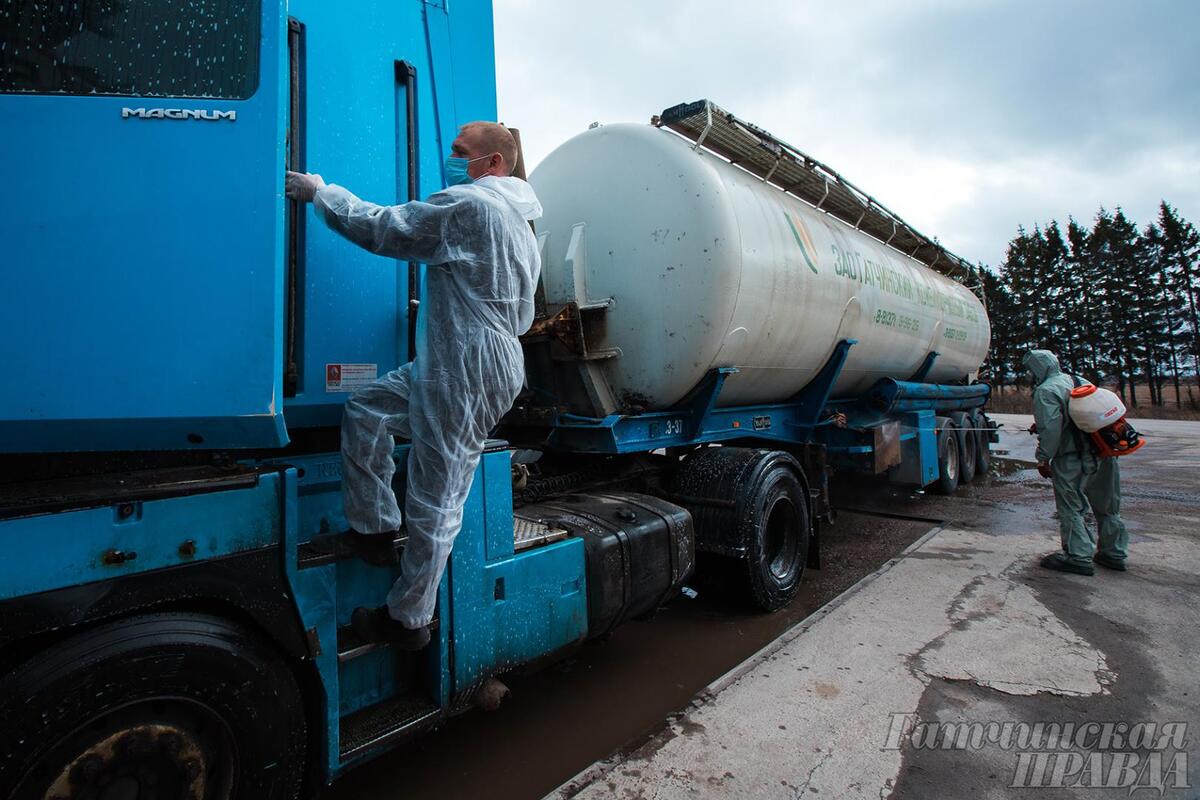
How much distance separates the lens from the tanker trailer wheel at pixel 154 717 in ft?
4.61

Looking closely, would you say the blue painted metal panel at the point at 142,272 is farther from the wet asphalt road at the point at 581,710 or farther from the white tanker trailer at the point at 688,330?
the white tanker trailer at the point at 688,330

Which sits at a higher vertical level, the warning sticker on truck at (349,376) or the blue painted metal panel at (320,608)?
the warning sticker on truck at (349,376)

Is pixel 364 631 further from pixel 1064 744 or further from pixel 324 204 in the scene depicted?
pixel 1064 744

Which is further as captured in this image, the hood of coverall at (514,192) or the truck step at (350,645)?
the hood of coverall at (514,192)

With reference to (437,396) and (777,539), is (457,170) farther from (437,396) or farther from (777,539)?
(777,539)

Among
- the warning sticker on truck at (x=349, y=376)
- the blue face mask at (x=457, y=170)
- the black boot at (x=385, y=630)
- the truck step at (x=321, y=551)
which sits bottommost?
the black boot at (x=385, y=630)

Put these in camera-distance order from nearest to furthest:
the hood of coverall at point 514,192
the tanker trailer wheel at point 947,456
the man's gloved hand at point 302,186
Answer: the man's gloved hand at point 302,186
the hood of coverall at point 514,192
the tanker trailer wheel at point 947,456

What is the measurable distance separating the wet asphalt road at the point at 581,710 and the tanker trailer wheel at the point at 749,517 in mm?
261

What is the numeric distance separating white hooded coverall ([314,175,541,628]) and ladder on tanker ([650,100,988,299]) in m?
2.75

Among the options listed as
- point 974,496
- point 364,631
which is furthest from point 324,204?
point 974,496

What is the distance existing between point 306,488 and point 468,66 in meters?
1.80

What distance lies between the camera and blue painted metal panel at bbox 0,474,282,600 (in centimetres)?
140

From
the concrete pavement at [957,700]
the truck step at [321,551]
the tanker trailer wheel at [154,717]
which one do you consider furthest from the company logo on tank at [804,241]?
the tanker trailer wheel at [154,717]

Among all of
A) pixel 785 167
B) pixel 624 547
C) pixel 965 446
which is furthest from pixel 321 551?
pixel 965 446
